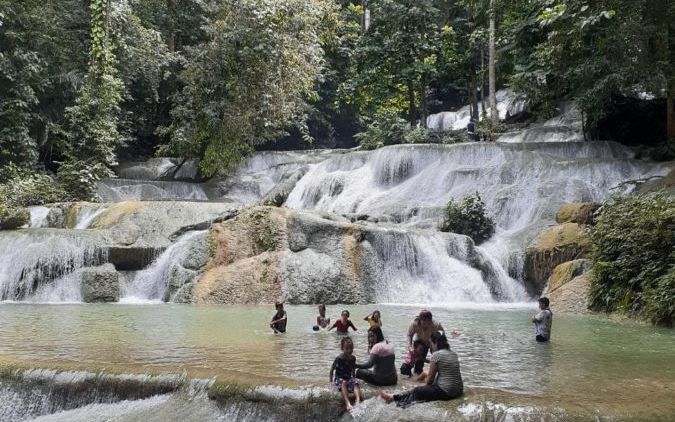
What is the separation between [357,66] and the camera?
32.8m

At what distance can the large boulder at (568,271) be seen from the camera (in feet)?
46.9

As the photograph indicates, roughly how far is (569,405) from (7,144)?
24529mm

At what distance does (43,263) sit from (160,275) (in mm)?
2913

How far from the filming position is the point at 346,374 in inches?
226

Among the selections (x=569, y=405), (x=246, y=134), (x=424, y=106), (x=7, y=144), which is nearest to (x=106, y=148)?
(x=7, y=144)

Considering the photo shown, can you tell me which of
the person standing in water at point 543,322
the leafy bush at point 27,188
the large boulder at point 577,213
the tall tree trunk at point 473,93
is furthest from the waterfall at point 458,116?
the person standing in water at point 543,322

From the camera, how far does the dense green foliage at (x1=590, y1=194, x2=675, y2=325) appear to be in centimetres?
1098

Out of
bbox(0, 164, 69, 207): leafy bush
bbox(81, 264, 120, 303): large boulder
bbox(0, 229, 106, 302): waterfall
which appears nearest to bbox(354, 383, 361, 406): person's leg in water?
bbox(81, 264, 120, 303): large boulder

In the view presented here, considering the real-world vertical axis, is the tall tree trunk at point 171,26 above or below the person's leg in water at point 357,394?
above

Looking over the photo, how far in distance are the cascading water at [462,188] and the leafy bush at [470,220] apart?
17.1 inches

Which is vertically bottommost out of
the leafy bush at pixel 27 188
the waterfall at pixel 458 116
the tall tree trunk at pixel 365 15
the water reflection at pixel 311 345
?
the water reflection at pixel 311 345

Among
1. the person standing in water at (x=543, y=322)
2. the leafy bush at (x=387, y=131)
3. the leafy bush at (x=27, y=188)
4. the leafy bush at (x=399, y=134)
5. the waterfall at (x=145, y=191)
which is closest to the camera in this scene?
the person standing in water at (x=543, y=322)

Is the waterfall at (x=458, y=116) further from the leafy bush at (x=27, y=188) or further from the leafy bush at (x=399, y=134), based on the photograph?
the leafy bush at (x=27, y=188)

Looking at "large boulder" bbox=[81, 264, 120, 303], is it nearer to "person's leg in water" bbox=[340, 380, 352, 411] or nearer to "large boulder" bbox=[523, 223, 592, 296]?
"large boulder" bbox=[523, 223, 592, 296]
